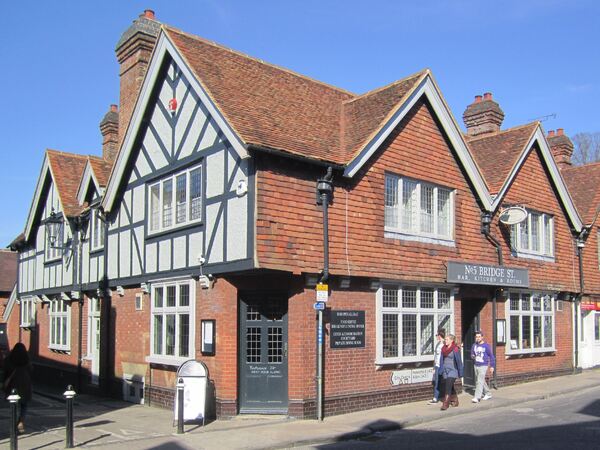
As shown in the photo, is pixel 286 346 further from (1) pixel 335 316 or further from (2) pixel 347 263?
(2) pixel 347 263

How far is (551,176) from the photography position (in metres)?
20.5

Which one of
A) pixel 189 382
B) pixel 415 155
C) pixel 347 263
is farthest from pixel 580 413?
pixel 189 382

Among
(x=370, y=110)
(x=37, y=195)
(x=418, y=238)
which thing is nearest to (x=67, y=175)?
(x=37, y=195)

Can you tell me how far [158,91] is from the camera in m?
16.2

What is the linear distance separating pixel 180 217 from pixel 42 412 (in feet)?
19.4

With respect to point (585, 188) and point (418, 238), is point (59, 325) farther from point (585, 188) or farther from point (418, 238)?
point (585, 188)

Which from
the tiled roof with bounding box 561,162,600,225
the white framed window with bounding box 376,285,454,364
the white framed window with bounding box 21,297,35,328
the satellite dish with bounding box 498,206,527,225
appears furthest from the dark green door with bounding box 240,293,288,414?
the white framed window with bounding box 21,297,35,328

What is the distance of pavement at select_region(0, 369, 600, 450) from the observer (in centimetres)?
1101

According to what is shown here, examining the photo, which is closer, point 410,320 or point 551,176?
point 410,320

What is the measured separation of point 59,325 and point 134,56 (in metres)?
9.81

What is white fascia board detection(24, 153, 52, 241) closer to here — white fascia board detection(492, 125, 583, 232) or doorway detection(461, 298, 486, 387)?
doorway detection(461, 298, 486, 387)

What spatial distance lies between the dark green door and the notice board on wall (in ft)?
3.28

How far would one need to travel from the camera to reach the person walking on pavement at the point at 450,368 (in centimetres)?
1413

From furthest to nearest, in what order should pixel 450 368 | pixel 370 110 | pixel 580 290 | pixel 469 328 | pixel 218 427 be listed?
pixel 580 290 → pixel 469 328 → pixel 370 110 → pixel 450 368 → pixel 218 427
